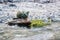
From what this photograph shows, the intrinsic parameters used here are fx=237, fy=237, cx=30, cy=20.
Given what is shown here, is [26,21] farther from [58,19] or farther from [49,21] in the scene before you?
[58,19]

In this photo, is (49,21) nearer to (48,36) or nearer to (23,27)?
(23,27)

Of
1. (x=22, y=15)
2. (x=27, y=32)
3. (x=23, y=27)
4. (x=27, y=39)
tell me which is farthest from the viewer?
(x=22, y=15)

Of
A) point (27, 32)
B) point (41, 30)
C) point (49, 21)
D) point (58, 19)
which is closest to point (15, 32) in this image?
point (27, 32)

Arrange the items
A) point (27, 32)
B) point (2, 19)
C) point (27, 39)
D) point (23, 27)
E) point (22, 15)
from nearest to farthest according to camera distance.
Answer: point (27, 39) → point (27, 32) → point (23, 27) → point (22, 15) → point (2, 19)

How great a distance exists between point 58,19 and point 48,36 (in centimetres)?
480

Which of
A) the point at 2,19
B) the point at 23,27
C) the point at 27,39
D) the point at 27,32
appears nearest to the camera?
the point at 27,39

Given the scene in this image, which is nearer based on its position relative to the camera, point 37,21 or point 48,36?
point 48,36

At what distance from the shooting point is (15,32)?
539 inches

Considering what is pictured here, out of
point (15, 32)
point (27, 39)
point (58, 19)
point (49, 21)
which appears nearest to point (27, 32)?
point (15, 32)

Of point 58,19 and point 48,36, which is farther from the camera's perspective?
point 58,19

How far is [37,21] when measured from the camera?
15.6m

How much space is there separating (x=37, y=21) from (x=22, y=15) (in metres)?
1.09

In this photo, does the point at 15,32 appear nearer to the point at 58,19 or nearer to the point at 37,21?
the point at 37,21

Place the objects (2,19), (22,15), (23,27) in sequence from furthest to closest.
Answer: (2,19) < (22,15) < (23,27)
